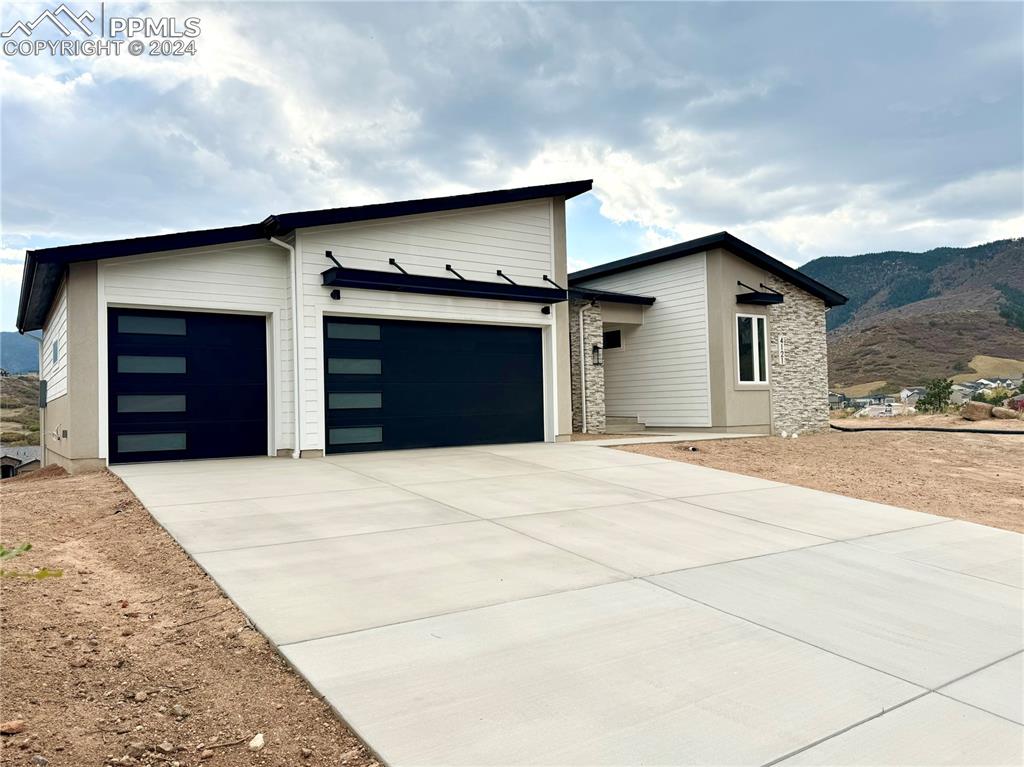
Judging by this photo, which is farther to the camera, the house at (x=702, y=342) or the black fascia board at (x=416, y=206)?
the house at (x=702, y=342)

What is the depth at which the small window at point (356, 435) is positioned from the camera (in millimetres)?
12119

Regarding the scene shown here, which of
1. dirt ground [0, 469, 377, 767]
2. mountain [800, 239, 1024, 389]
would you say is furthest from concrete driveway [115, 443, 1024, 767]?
mountain [800, 239, 1024, 389]

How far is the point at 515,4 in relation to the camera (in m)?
12.2

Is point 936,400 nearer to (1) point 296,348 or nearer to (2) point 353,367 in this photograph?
(2) point 353,367

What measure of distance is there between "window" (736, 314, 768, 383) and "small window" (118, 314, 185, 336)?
503 inches

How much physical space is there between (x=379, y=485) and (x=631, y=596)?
471cm

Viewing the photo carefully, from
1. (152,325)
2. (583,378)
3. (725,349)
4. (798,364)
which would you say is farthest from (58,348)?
(798,364)

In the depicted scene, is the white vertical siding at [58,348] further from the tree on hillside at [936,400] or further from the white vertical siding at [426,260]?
the tree on hillside at [936,400]

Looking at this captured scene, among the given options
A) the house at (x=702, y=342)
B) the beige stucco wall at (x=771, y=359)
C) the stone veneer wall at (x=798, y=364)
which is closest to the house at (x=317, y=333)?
the house at (x=702, y=342)

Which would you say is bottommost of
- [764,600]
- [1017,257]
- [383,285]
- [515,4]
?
[764,600]

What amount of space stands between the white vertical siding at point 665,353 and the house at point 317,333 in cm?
179

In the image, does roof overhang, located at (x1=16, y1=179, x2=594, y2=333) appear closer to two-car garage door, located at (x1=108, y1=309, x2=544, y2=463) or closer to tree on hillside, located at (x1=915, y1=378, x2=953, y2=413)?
two-car garage door, located at (x1=108, y1=309, x2=544, y2=463)

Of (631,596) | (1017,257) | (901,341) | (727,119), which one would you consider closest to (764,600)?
(631,596)

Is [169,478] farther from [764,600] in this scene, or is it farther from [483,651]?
[764,600]
